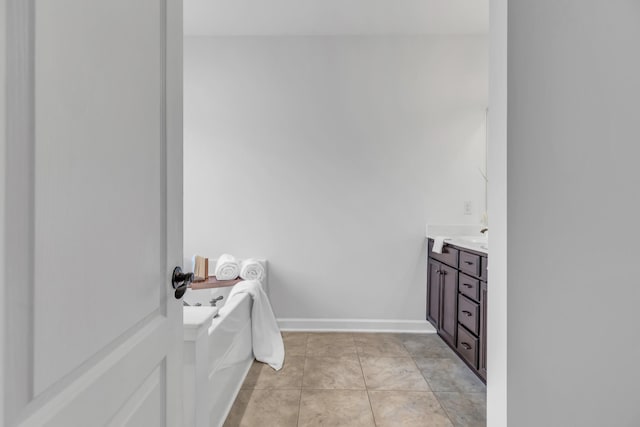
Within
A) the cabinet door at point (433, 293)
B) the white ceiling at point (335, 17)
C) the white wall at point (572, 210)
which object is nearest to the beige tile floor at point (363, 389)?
the cabinet door at point (433, 293)

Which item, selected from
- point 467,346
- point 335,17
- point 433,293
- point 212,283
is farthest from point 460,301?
point 335,17

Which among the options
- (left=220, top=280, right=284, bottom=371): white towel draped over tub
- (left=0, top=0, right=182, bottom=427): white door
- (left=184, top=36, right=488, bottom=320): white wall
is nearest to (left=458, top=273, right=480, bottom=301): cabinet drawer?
(left=184, top=36, right=488, bottom=320): white wall

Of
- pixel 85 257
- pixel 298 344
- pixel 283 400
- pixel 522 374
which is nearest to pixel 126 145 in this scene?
pixel 85 257

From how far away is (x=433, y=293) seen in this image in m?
3.07

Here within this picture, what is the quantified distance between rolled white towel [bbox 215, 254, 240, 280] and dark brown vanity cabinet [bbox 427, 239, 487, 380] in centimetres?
168

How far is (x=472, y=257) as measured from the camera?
231 cm

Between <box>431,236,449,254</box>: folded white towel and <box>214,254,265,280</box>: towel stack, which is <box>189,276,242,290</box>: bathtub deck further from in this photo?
<box>431,236,449,254</box>: folded white towel

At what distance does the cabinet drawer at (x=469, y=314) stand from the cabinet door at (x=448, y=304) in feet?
0.26

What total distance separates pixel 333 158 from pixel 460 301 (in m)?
1.59

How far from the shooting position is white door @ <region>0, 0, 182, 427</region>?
408 millimetres

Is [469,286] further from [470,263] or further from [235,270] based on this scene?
[235,270]

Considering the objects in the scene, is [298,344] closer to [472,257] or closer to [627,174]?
[472,257]

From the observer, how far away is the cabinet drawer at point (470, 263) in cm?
223

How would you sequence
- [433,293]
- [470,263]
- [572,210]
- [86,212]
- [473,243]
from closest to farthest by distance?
[86,212], [572,210], [470,263], [473,243], [433,293]
